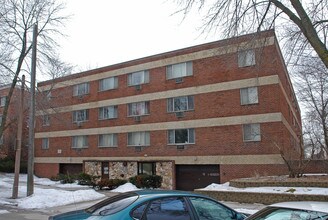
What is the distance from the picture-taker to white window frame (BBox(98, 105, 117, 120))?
110 ft

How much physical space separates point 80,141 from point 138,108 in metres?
8.61

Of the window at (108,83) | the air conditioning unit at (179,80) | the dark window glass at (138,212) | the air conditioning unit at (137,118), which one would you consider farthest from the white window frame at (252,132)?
the dark window glass at (138,212)

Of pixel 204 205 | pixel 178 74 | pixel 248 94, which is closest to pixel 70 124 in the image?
pixel 178 74

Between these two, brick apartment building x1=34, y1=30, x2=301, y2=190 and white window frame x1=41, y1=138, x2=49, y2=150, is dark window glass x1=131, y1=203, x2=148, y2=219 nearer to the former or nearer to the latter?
brick apartment building x1=34, y1=30, x2=301, y2=190

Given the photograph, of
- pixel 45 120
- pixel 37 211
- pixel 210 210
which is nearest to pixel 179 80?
pixel 45 120

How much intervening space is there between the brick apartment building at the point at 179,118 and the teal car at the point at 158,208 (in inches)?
529

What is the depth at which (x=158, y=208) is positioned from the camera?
18.5 ft

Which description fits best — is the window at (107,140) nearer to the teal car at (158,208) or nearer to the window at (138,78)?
the window at (138,78)

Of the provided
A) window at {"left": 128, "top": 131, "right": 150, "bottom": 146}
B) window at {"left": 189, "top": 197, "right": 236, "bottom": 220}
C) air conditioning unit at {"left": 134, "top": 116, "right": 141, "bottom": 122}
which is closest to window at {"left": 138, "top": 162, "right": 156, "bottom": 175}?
window at {"left": 128, "top": 131, "right": 150, "bottom": 146}

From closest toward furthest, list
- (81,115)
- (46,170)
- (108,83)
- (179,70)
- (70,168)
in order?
(179,70)
(108,83)
(81,115)
(70,168)
(46,170)

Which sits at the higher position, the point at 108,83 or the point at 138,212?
the point at 108,83

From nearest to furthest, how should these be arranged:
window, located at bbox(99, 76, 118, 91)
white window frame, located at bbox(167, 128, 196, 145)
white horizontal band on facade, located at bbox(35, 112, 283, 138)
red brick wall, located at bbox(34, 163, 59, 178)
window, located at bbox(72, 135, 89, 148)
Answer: white horizontal band on facade, located at bbox(35, 112, 283, 138)
white window frame, located at bbox(167, 128, 196, 145)
window, located at bbox(99, 76, 118, 91)
window, located at bbox(72, 135, 89, 148)
red brick wall, located at bbox(34, 163, 59, 178)

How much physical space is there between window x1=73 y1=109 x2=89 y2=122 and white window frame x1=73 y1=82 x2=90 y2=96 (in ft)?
6.20

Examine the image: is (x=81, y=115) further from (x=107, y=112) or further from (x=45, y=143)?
(x=45, y=143)
